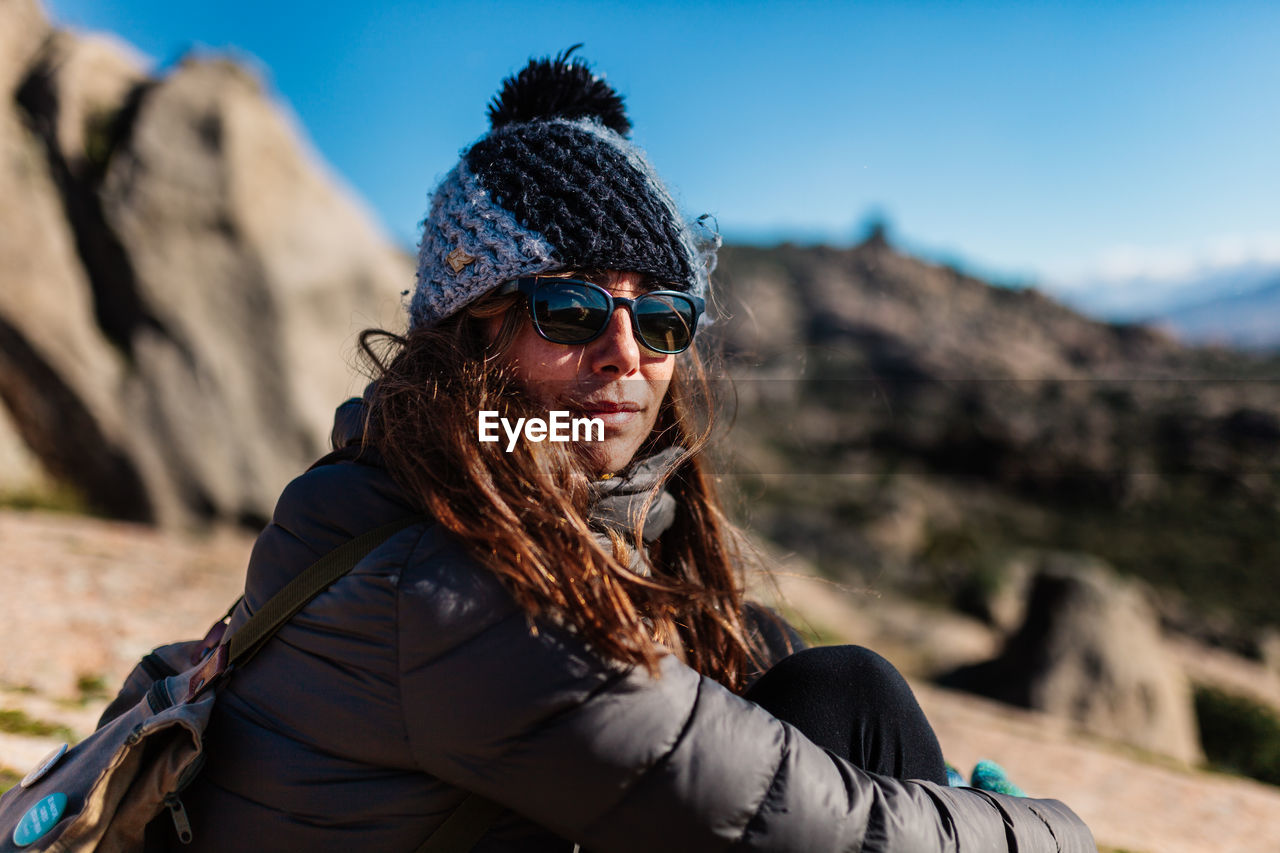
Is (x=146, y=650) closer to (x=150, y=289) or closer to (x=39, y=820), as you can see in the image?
(x=39, y=820)

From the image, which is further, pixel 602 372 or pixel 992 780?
pixel 992 780

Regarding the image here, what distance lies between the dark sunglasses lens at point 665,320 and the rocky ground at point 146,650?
3.57ft

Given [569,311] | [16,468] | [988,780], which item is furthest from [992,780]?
[16,468]

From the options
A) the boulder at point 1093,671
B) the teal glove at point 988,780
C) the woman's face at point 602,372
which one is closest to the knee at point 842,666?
the teal glove at point 988,780

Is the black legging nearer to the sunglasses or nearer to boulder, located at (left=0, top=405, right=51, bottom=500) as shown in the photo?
the sunglasses

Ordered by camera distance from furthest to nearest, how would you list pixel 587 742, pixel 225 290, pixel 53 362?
pixel 225 290 < pixel 53 362 < pixel 587 742

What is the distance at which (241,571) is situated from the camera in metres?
6.14

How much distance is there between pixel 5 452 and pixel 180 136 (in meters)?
2.88

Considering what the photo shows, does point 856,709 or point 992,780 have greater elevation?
point 856,709

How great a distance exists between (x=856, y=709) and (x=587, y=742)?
65 centimetres

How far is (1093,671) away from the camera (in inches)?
Answer: 304

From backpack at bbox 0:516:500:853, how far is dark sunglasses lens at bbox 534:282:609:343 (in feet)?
1.49

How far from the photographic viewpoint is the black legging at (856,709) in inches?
63.7

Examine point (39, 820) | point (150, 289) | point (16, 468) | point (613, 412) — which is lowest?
point (39, 820)
